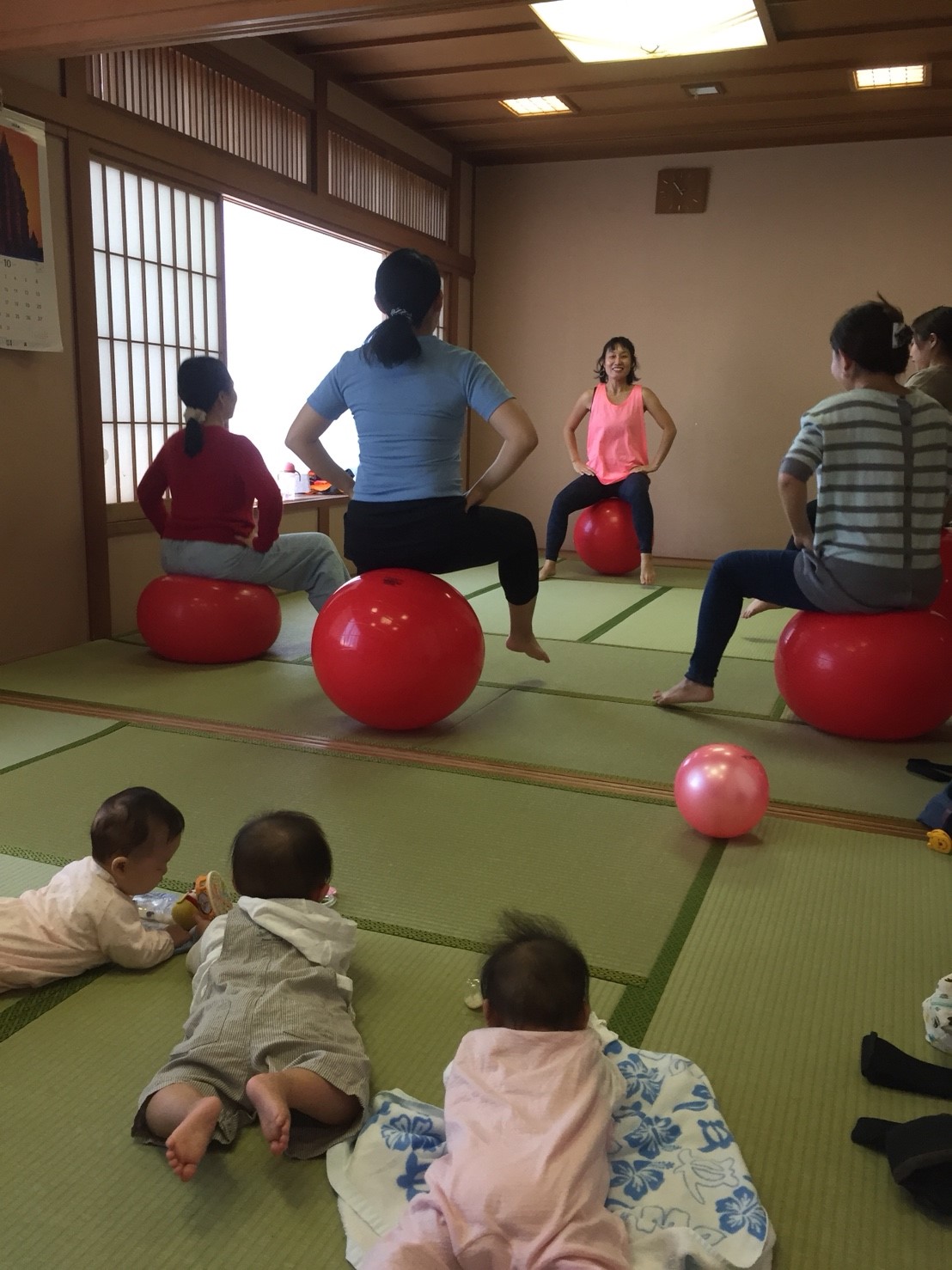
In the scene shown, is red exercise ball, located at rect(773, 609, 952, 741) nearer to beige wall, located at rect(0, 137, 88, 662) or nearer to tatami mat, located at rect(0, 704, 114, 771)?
tatami mat, located at rect(0, 704, 114, 771)

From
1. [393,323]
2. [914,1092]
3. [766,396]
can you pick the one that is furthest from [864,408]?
[766,396]

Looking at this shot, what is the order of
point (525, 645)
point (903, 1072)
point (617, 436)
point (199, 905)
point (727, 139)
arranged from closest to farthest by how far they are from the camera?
point (903, 1072)
point (199, 905)
point (525, 645)
point (617, 436)
point (727, 139)

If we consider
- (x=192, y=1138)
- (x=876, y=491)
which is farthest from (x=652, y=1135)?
(x=876, y=491)

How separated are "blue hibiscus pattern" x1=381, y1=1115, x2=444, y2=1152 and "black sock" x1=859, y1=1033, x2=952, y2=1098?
1.95ft

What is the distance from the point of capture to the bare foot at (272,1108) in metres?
→ 1.12

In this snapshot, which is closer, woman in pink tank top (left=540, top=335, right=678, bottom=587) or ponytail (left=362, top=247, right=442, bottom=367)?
ponytail (left=362, top=247, right=442, bottom=367)

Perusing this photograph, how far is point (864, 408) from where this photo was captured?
103 inches

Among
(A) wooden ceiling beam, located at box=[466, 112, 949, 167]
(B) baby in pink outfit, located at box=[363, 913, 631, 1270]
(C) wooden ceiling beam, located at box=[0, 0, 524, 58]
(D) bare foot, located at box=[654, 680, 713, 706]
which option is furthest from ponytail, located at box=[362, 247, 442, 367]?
→ (A) wooden ceiling beam, located at box=[466, 112, 949, 167]

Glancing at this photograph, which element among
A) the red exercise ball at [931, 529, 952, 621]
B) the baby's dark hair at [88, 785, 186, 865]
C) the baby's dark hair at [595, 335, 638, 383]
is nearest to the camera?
the baby's dark hair at [88, 785, 186, 865]

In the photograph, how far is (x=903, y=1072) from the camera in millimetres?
1353

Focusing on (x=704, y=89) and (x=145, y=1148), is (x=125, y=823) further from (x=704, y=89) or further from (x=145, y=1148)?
(x=704, y=89)

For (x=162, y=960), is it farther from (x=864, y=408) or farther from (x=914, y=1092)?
(x=864, y=408)

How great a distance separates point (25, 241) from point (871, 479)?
285cm

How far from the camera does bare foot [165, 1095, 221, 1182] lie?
1.09 meters
